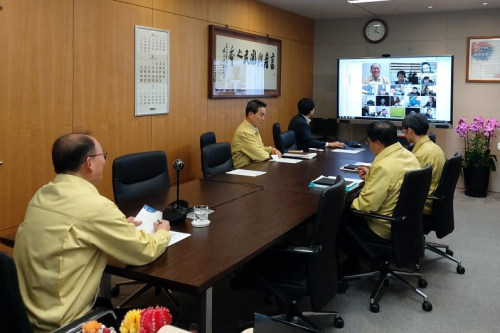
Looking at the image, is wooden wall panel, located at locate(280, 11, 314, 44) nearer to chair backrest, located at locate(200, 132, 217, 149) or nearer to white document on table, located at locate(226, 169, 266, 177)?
chair backrest, located at locate(200, 132, 217, 149)

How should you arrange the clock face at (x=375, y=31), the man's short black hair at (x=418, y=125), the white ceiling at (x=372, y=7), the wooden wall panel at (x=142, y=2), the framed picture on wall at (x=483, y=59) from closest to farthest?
1. the man's short black hair at (x=418, y=125)
2. the wooden wall panel at (x=142, y=2)
3. the white ceiling at (x=372, y=7)
4. the framed picture on wall at (x=483, y=59)
5. the clock face at (x=375, y=31)

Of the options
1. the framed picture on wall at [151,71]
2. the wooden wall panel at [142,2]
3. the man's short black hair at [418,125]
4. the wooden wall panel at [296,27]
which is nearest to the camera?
the man's short black hair at [418,125]

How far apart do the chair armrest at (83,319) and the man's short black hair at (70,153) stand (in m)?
0.57

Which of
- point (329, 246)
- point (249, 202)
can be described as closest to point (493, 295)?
point (329, 246)

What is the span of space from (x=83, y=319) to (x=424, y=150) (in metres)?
3.08

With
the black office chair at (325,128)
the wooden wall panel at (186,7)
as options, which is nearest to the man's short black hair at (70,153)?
the wooden wall panel at (186,7)

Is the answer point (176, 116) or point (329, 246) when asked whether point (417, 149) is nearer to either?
point (329, 246)

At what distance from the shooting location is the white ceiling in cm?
683

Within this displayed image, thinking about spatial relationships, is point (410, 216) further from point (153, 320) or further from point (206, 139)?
point (206, 139)

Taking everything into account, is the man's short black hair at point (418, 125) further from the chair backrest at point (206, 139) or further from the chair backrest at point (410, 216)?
the chair backrest at point (206, 139)

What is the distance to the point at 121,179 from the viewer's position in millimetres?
3381

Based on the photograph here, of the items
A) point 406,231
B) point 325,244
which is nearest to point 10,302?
point 325,244

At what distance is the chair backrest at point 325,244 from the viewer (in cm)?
254

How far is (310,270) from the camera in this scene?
8.49 feet
